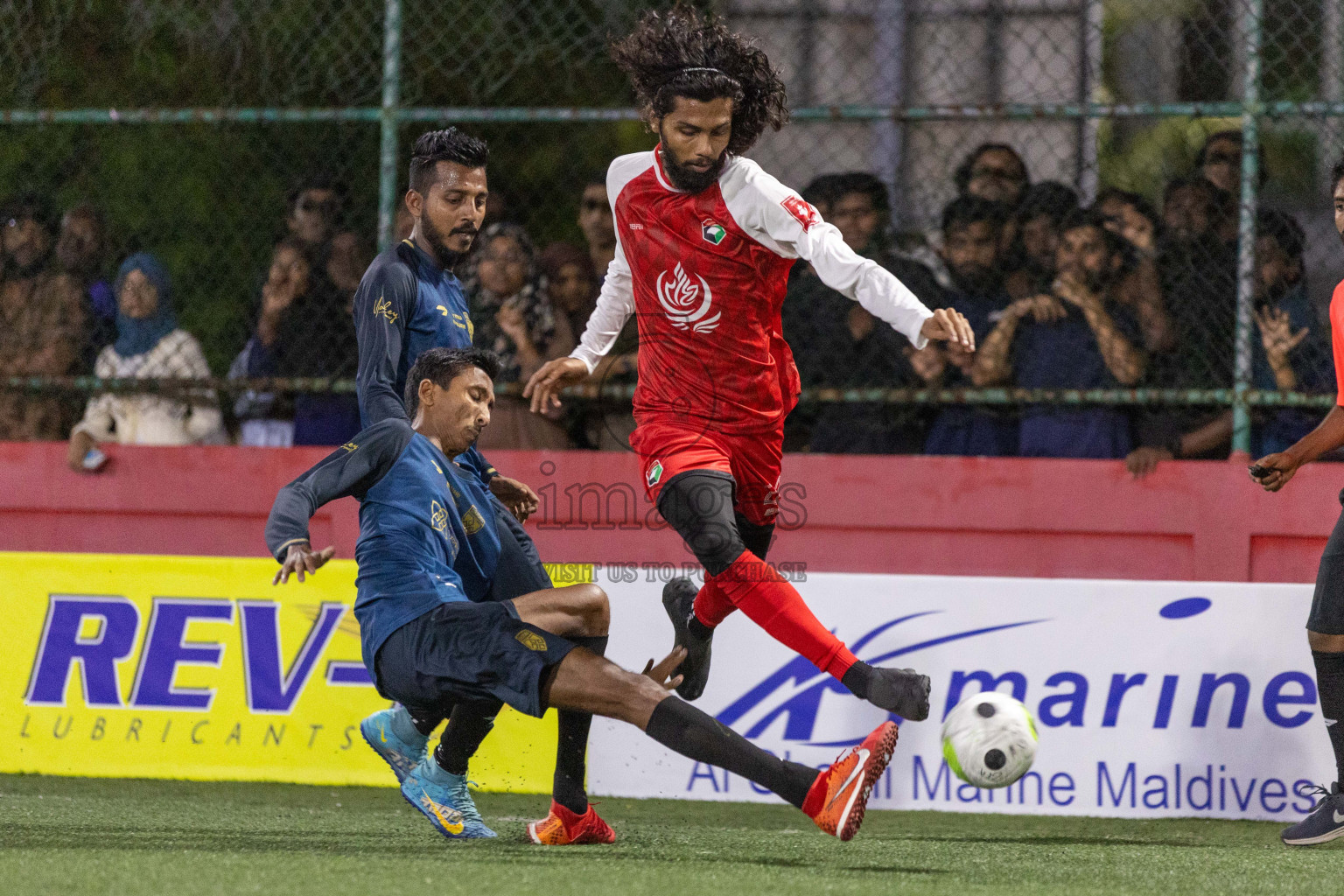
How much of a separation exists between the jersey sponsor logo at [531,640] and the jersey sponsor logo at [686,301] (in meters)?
1.19

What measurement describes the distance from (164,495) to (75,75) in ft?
7.65

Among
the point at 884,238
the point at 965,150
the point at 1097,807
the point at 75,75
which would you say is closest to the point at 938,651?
the point at 1097,807

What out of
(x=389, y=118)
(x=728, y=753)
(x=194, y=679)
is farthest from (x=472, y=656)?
(x=389, y=118)

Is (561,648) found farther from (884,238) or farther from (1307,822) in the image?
(884,238)

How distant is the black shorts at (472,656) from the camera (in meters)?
4.26

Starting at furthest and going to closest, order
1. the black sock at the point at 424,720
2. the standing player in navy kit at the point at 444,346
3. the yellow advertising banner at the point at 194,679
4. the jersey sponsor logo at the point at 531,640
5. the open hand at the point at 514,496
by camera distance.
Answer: the yellow advertising banner at the point at 194,679 < the open hand at the point at 514,496 < the black sock at the point at 424,720 < the standing player in navy kit at the point at 444,346 < the jersey sponsor logo at the point at 531,640

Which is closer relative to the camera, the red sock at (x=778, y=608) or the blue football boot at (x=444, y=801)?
the red sock at (x=778, y=608)

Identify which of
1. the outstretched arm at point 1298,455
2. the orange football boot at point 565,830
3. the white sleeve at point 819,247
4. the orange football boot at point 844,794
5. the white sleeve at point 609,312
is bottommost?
the orange football boot at point 565,830

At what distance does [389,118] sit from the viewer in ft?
23.4

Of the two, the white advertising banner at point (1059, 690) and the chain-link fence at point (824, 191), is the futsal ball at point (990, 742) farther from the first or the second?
the chain-link fence at point (824, 191)

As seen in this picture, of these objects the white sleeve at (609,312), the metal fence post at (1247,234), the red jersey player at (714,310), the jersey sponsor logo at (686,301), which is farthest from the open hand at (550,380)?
the metal fence post at (1247,234)

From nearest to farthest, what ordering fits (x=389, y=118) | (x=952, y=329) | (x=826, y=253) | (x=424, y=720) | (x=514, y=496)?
1. (x=952, y=329)
2. (x=826, y=253)
3. (x=424, y=720)
4. (x=514, y=496)
5. (x=389, y=118)

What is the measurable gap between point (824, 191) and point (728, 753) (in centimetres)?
340

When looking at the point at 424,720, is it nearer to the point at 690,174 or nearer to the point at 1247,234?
the point at 690,174
